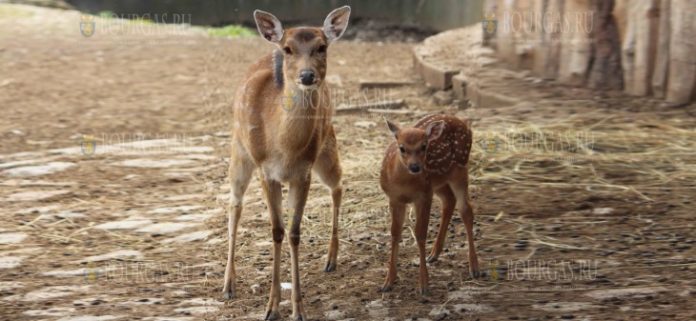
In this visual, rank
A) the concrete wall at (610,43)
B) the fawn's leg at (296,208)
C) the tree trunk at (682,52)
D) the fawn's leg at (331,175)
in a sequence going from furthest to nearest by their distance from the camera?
the concrete wall at (610,43) → the tree trunk at (682,52) → the fawn's leg at (331,175) → the fawn's leg at (296,208)

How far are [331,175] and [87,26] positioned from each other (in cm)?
984

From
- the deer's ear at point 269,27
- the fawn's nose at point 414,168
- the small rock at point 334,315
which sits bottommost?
the small rock at point 334,315

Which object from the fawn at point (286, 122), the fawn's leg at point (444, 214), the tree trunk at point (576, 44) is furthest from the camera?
the tree trunk at point (576, 44)

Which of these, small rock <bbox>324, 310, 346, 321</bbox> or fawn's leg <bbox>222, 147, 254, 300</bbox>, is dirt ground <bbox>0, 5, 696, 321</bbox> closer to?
small rock <bbox>324, 310, 346, 321</bbox>

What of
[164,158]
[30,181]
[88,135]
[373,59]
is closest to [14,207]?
[30,181]

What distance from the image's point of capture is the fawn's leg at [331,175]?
20.7 ft

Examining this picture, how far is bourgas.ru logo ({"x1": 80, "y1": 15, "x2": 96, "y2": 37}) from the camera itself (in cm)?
1518

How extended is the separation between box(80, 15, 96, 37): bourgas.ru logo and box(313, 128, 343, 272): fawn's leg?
9486 millimetres

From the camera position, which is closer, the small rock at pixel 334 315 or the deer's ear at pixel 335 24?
the small rock at pixel 334 315

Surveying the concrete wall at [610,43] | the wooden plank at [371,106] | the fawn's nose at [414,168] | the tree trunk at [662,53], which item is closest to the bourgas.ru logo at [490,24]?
the concrete wall at [610,43]

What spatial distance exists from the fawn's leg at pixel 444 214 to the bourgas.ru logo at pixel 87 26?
9.95 metres

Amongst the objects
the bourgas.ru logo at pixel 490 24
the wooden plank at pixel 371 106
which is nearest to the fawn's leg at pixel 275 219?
the wooden plank at pixel 371 106

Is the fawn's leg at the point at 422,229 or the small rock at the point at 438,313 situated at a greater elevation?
the fawn's leg at the point at 422,229

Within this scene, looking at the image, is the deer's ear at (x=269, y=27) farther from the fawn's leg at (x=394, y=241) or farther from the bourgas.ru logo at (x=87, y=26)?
the bourgas.ru logo at (x=87, y=26)
